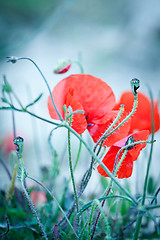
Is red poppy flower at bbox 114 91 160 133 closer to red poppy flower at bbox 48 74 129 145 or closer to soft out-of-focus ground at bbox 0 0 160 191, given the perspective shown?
red poppy flower at bbox 48 74 129 145

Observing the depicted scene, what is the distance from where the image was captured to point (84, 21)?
238 cm

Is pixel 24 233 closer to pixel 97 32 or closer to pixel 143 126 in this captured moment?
pixel 143 126

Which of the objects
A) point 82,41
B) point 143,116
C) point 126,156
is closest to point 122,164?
point 126,156

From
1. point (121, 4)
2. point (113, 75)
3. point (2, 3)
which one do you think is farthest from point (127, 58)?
point (2, 3)

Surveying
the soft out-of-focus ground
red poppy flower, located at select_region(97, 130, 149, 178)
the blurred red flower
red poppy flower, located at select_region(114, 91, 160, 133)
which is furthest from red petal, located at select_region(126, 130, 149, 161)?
the soft out-of-focus ground

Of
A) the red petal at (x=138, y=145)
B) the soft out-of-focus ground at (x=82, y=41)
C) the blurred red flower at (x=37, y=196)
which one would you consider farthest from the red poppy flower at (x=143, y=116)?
the soft out-of-focus ground at (x=82, y=41)

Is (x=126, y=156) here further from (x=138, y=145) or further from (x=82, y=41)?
(x=82, y=41)

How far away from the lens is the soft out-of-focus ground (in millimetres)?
1675

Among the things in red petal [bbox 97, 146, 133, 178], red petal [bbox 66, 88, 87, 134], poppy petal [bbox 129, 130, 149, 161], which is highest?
red petal [bbox 66, 88, 87, 134]

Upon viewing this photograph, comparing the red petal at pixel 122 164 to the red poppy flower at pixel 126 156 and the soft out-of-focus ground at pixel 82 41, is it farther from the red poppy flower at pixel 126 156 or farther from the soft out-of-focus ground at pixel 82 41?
the soft out-of-focus ground at pixel 82 41

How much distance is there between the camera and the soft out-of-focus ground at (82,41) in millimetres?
1675

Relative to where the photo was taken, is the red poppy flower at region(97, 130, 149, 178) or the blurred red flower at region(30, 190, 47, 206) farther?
the blurred red flower at region(30, 190, 47, 206)

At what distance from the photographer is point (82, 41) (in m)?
2.11

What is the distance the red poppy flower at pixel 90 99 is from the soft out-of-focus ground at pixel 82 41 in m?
0.97
